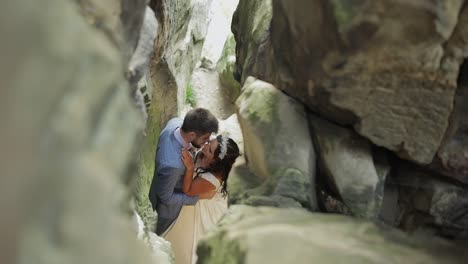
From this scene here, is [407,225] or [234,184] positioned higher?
[234,184]

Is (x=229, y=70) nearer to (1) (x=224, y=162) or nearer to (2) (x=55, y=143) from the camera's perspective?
(1) (x=224, y=162)

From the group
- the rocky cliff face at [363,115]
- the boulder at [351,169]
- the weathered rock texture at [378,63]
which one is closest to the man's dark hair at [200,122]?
the rocky cliff face at [363,115]

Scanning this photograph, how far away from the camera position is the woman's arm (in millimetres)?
5145

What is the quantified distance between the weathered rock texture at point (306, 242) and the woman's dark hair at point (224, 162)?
1.46m

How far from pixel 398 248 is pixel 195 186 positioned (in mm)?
2644

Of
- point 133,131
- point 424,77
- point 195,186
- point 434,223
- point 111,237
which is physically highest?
point 424,77

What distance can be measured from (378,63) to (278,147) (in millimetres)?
968

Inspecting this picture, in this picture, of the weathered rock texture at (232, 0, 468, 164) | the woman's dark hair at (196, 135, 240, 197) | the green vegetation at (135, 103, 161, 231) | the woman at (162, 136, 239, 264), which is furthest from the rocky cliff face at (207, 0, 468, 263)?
the green vegetation at (135, 103, 161, 231)

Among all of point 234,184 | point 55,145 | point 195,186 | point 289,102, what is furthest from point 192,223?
point 55,145

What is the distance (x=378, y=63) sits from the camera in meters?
3.26

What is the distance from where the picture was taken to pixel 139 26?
9.73ft

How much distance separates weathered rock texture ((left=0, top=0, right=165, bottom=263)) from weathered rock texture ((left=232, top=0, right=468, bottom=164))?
170cm

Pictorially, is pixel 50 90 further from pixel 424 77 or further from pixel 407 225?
pixel 407 225

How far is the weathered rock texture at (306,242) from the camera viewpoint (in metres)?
2.85
